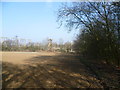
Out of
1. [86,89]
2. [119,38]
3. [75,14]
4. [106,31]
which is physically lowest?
[86,89]

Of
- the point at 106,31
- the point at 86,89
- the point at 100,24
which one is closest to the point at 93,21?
the point at 100,24

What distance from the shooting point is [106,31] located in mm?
10180

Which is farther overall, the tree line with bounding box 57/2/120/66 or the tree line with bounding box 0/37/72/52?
the tree line with bounding box 0/37/72/52

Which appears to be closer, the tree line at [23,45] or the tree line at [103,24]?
the tree line at [103,24]

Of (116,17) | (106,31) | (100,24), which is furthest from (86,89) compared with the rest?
(100,24)

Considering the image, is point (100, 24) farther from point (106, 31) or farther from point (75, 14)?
point (75, 14)

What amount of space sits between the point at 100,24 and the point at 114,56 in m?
2.76

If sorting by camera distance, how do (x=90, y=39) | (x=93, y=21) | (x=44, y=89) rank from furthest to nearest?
(x=90, y=39) → (x=93, y=21) → (x=44, y=89)

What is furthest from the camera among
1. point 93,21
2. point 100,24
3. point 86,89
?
point 93,21

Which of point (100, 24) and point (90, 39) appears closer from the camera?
point (100, 24)

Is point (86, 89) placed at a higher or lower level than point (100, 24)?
lower

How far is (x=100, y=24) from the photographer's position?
10758 millimetres

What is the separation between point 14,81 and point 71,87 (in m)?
2.25

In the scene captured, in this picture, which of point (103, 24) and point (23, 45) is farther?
point (23, 45)
